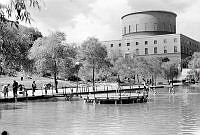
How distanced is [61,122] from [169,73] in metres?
86.3

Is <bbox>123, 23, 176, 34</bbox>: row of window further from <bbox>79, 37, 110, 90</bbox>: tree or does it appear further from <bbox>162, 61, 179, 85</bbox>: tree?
<bbox>79, 37, 110, 90</bbox>: tree

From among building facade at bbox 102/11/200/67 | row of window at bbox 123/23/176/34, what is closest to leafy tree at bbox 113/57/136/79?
building facade at bbox 102/11/200/67

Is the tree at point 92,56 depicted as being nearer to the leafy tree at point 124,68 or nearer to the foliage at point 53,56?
the foliage at point 53,56

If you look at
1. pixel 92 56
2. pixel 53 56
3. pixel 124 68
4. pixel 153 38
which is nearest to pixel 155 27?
pixel 153 38

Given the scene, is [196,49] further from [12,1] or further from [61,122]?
[12,1]

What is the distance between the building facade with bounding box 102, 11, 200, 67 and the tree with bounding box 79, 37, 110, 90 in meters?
63.5

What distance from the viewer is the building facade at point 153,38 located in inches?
4892

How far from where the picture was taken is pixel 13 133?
15.4 meters

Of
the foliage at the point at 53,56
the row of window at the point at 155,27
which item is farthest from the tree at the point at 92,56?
the row of window at the point at 155,27

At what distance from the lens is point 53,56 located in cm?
4644

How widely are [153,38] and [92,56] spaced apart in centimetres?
7227

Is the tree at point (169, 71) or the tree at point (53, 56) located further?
the tree at point (169, 71)

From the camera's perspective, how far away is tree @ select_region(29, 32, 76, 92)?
153ft

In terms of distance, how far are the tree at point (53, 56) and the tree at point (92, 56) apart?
9.30 metres
